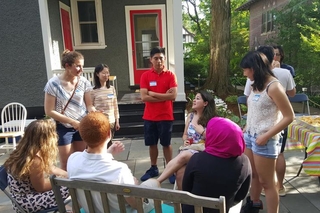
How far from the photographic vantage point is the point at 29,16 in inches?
207

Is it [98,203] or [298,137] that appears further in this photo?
[298,137]

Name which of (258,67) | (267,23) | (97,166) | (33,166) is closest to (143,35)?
(258,67)

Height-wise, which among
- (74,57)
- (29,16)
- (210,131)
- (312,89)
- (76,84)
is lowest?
(312,89)

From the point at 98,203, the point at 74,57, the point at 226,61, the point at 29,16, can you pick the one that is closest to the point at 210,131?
the point at 98,203

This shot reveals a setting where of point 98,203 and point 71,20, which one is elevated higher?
point 71,20

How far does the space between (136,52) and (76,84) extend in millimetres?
4870

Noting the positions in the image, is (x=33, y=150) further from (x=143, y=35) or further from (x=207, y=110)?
(x=143, y=35)

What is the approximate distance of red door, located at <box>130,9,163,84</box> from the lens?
22.9 feet

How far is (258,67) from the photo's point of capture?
192cm

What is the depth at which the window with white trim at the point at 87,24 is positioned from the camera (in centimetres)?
689

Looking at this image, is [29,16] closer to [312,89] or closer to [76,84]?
[76,84]

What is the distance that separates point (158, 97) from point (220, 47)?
521 centimetres

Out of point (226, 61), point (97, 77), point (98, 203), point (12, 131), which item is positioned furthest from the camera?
point (226, 61)

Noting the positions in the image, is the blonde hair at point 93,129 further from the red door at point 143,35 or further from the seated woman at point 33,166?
the red door at point 143,35
